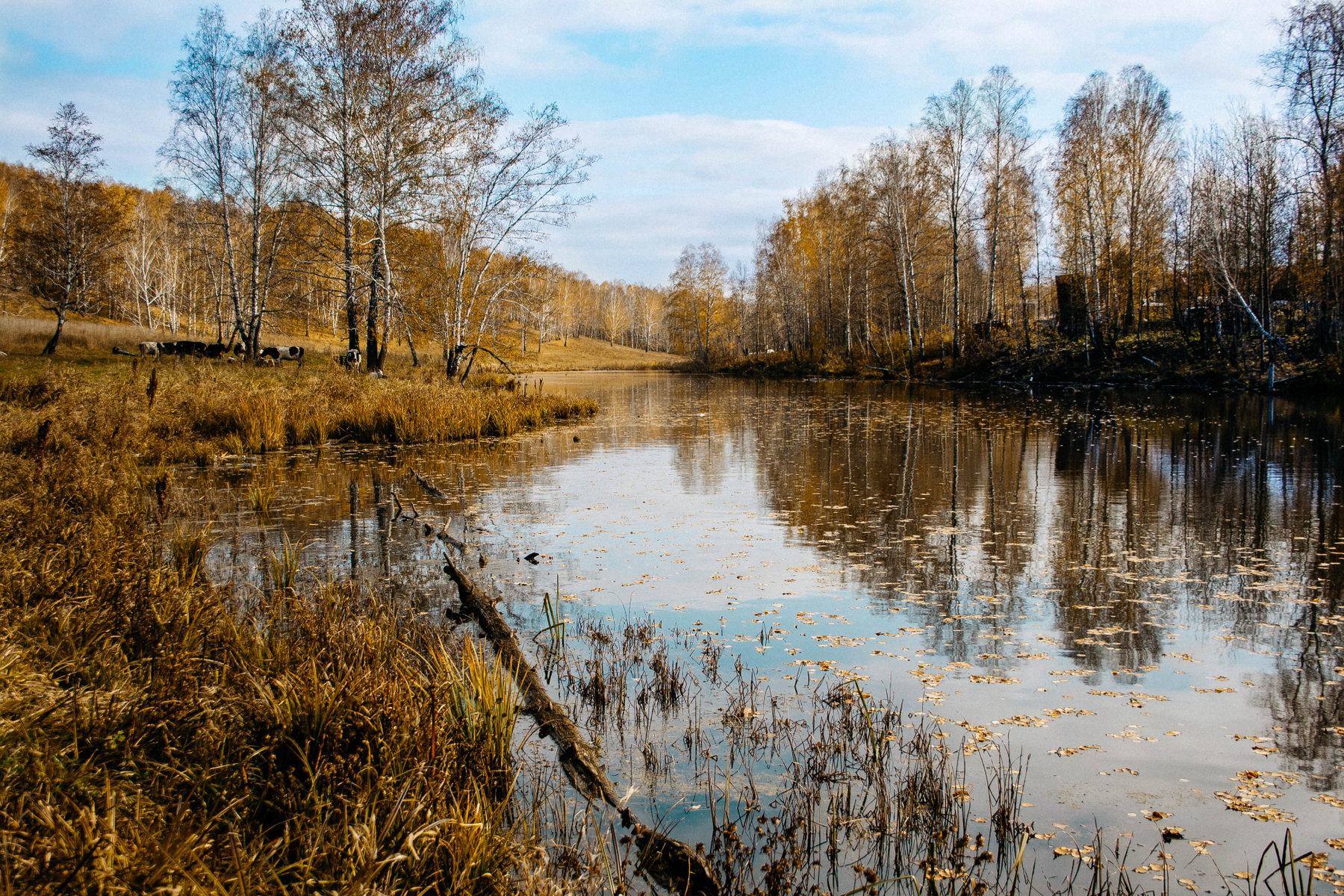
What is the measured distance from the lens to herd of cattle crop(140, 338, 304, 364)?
2145cm

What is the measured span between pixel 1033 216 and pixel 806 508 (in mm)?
31661

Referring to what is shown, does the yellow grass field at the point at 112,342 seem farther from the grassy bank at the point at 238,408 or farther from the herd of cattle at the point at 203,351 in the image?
the grassy bank at the point at 238,408

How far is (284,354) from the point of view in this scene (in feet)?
81.6

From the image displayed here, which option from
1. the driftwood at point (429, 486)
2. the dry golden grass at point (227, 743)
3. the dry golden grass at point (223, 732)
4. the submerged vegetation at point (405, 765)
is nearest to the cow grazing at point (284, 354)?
the driftwood at point (429, 486)

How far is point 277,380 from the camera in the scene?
651 inches

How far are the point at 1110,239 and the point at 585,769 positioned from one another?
3164cm

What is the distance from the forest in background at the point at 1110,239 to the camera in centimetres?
2259

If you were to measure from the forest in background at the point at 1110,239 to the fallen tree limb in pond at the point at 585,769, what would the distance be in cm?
2485

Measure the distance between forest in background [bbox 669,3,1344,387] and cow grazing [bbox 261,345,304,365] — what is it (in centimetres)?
2528

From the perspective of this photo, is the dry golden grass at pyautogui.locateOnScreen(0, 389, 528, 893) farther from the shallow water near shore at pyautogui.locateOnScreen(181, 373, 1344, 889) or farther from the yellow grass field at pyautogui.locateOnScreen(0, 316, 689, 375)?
the yellow grass field at pyautogui.locateOnScreen(0, 316, 689, 375)

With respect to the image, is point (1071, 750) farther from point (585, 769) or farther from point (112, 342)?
point (112, 342)

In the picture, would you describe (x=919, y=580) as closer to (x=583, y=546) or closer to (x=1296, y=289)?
(x=583, y=546)

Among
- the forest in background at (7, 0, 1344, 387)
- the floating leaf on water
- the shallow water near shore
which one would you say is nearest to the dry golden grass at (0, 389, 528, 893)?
the shallow water near shore

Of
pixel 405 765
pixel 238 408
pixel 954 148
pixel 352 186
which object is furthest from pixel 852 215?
pixel 405 765
